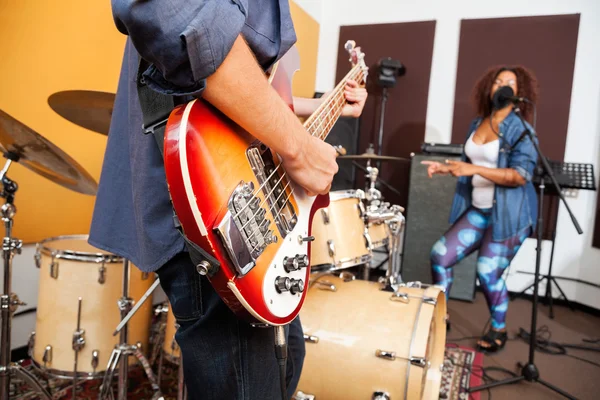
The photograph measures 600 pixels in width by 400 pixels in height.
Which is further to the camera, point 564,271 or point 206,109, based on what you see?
point 564,271

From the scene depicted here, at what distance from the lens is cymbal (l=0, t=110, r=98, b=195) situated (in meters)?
1.39

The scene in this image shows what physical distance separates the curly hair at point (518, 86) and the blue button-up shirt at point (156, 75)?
2693mm

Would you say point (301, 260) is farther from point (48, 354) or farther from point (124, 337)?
point (48, 354)

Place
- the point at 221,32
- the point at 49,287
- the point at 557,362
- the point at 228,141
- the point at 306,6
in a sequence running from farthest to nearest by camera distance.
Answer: the point at 306,6 < the point at 557,362 < the point at 49,287 < the point at 228,141 < the point at 221,32

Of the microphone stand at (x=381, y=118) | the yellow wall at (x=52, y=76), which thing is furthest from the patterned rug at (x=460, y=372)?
the microphone stand at (x=381, y=118)

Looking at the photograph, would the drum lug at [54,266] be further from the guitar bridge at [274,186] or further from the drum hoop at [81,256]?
the guitar bridge at [274,186]

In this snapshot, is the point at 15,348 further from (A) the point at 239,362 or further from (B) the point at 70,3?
(A) the point at 239,362

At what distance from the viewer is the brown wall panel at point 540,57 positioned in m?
4.21

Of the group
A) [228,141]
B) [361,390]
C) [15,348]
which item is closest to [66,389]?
[15,348]

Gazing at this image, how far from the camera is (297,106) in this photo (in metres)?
1.35

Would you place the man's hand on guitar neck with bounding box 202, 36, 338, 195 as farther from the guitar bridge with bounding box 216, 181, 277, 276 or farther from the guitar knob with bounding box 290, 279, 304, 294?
the guitar knob with bounding box 290, 279, 304, 294

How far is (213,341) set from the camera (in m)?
0.77

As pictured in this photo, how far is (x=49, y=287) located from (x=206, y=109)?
1592 mm

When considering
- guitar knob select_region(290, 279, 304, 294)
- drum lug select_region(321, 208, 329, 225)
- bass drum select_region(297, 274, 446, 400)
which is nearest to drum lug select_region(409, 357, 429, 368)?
bass drum select_region(297, 274, 446, 400)
